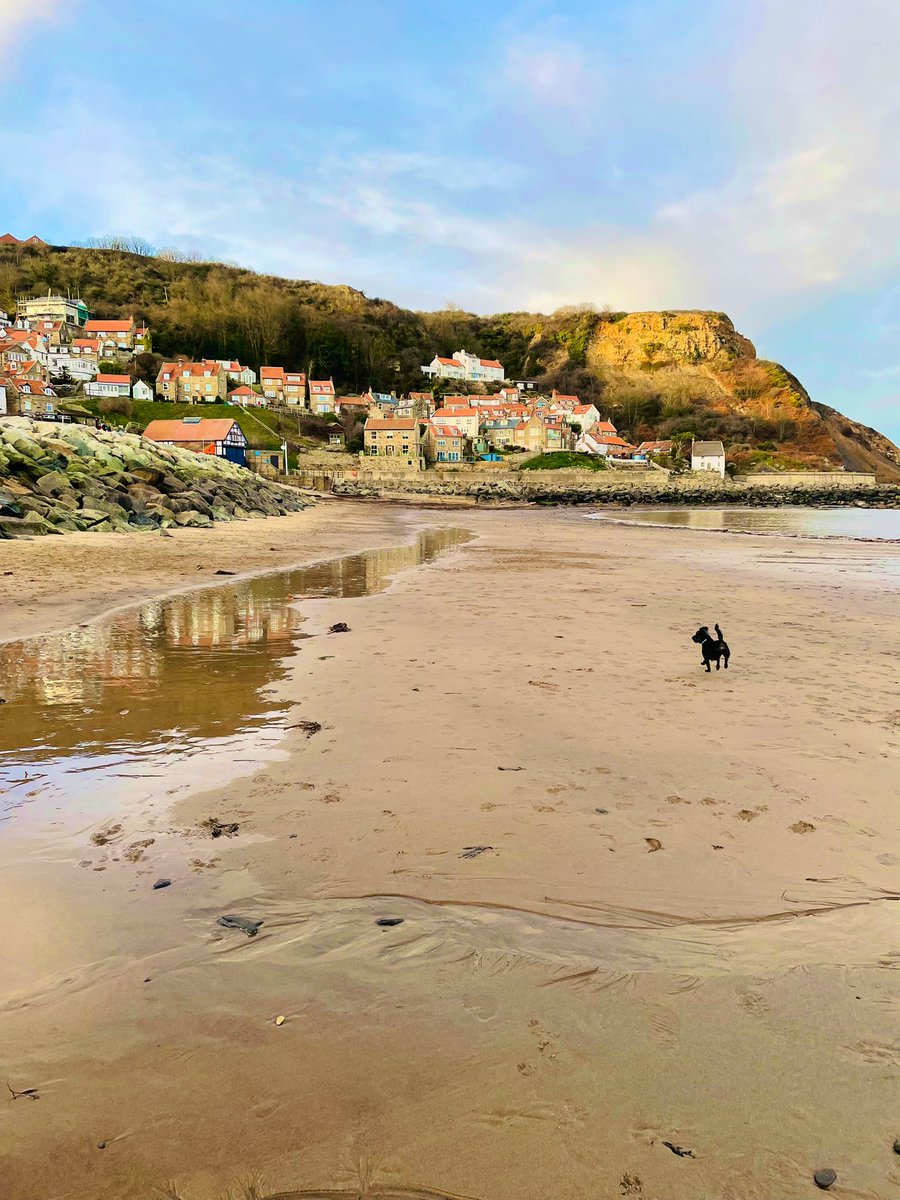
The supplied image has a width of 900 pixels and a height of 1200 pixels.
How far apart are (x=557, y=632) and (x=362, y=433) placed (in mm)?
94490

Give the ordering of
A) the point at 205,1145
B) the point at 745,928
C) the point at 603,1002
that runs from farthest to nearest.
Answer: the point at 745,928, the point at 603,1002, the point at 205,1145

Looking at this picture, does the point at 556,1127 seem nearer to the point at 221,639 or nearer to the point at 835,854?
the point at 835,854

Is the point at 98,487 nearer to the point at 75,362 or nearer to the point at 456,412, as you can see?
the point at 456,412

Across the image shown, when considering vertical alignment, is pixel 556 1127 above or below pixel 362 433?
below

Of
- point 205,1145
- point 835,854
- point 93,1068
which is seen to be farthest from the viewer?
point 835,854

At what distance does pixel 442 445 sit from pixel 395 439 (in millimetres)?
7293

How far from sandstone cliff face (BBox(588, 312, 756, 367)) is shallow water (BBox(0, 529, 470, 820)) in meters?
160

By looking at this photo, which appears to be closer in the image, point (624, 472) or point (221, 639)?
point (221, 639)

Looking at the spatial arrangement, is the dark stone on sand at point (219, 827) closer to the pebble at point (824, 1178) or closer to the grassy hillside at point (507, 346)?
the pebble at point (824, 1178)

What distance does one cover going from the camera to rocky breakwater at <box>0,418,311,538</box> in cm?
1889

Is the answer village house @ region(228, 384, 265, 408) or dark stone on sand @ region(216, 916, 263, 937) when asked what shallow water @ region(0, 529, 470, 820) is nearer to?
dark stone on sand @ region(216, 916, 263, 937)

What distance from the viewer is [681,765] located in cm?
491

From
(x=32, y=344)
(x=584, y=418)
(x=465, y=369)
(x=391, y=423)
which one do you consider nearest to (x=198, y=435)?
(x=391, y=423)

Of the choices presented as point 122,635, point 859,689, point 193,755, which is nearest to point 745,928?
point 193,755
